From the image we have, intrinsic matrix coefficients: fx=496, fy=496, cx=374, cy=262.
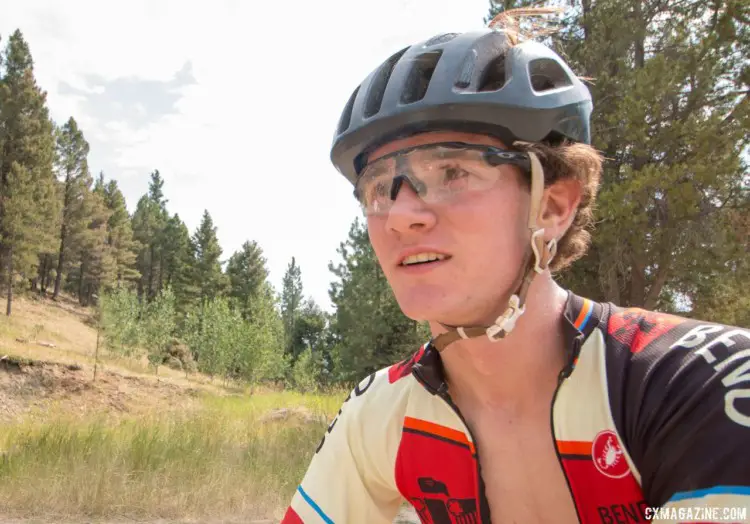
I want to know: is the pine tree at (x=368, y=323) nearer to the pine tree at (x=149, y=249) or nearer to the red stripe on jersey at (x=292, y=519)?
the red stripe on jersey at (x=292, y=519)

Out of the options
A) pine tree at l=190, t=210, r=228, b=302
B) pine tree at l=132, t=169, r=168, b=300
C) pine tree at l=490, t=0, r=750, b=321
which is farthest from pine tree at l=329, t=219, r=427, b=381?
pine tree at l=132, t=169, r=168, b=300

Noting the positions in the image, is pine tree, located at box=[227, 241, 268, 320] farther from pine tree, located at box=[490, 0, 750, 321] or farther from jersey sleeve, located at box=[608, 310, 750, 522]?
jersey sleeve, located at box=[608, 310, 750, 522]

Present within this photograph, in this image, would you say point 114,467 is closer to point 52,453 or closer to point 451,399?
point 52,453

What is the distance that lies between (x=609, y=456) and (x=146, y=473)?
19.4 feet

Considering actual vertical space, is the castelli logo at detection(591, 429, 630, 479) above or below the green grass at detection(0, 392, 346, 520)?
above

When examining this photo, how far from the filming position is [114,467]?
19.1ft

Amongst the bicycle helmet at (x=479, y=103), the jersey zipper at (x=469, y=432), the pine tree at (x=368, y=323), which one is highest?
the bicycle helmet at (x=479, y=103)

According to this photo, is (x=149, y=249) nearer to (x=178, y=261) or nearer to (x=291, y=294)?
(x=178, y=261)

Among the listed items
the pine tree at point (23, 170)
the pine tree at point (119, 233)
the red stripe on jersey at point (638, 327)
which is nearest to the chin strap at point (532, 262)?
the red stripe on jersey at point (638, 327)

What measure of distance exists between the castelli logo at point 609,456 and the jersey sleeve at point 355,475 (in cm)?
72

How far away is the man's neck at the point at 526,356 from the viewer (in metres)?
1.64

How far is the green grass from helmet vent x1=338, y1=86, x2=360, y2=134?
482 cm

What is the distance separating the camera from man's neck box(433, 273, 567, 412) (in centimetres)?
164

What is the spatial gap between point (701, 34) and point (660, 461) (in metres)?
12.3
